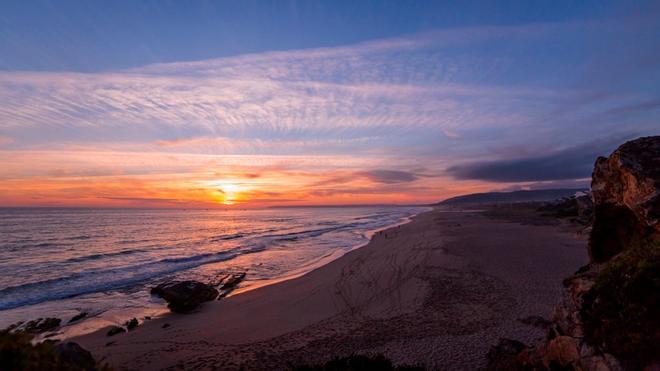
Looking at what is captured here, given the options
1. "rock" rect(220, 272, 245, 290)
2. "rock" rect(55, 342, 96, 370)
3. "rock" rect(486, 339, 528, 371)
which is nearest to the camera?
"rock" rect(486, 339, 528, 371)

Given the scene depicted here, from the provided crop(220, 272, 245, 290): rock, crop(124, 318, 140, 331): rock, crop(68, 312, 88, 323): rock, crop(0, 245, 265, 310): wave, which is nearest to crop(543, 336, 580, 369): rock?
crop(124, 318, 140, 331): rock

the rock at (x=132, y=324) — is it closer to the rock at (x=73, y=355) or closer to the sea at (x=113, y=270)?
the sea at (x=113, y=270)

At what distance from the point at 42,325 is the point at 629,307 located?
17.7 meters

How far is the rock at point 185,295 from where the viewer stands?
14.5 metres

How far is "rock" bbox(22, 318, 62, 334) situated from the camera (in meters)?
12.7

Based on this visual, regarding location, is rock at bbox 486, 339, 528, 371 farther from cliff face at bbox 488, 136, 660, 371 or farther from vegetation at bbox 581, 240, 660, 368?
vegetation at bbox 581, 240, 660, 368

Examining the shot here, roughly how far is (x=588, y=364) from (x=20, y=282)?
88.2ft

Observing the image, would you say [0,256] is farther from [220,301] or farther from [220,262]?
[220,301]

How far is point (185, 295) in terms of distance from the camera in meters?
14.8

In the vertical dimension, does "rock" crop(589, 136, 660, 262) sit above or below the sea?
above

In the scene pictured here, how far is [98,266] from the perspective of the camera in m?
25.1

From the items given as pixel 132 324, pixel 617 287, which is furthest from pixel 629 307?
pixel 132 324

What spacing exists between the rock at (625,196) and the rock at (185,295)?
14247 mm

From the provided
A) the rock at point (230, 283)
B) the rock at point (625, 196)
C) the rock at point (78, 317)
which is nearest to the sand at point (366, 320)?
the rock at point (230, 283)
